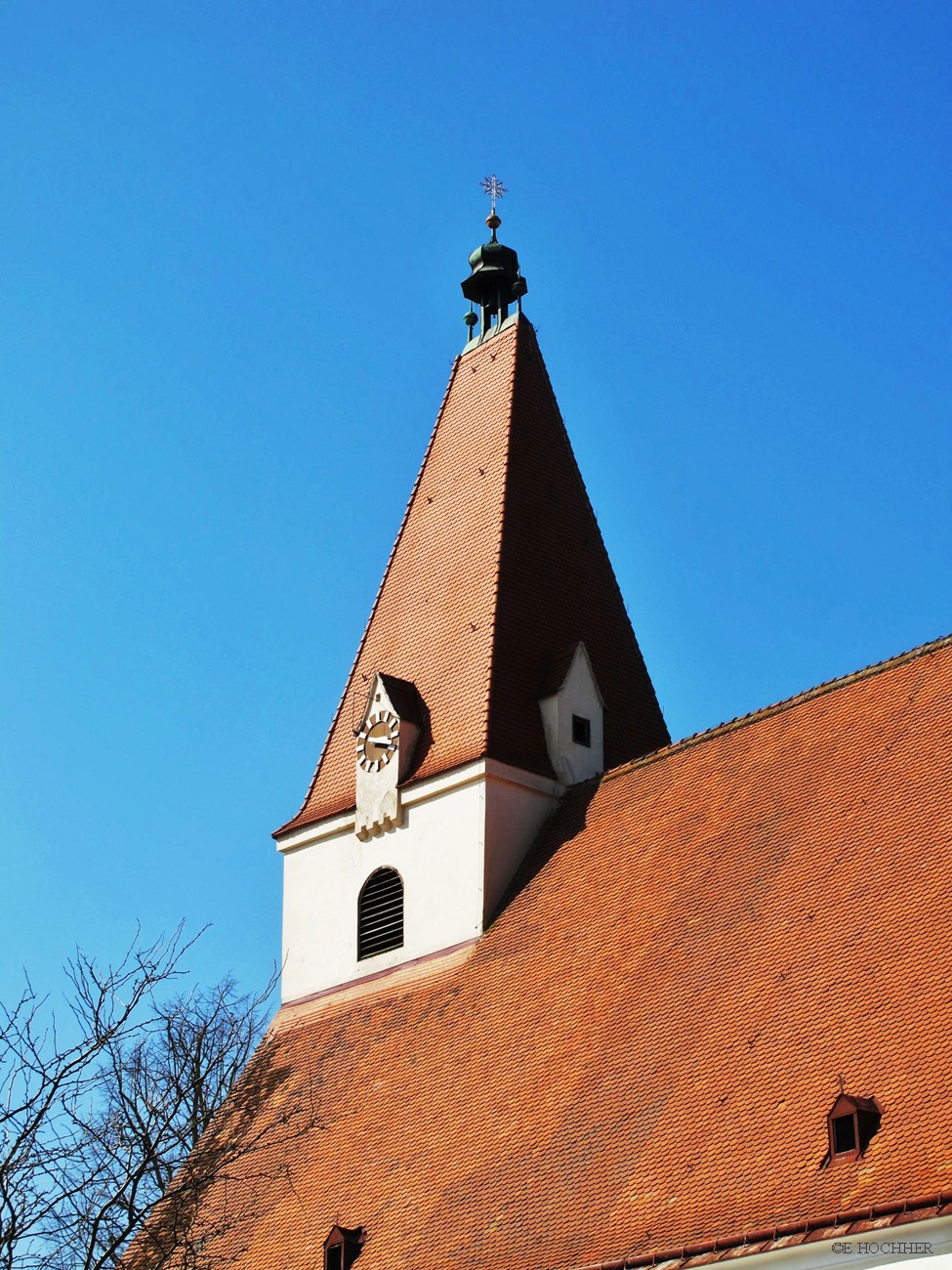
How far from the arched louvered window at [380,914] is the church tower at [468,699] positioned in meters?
0.02

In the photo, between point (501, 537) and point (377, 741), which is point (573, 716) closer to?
point (377, 741)

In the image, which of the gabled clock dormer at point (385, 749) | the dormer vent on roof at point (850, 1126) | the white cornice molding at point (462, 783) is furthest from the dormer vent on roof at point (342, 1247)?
the gabled clock dormer at point (385, 749)

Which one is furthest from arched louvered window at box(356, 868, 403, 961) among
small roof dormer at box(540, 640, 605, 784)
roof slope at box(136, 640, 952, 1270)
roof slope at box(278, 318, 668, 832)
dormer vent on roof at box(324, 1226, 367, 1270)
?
dormer vent on roof at box(324, 1226, 367, 1270)

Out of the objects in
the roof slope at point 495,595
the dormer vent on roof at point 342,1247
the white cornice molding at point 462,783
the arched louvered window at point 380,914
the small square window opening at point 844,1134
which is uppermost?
the roof slope at point 495,595

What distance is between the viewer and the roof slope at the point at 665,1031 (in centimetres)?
1395

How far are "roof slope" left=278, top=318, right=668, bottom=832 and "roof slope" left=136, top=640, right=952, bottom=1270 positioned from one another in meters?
1.61

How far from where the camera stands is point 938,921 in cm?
1471

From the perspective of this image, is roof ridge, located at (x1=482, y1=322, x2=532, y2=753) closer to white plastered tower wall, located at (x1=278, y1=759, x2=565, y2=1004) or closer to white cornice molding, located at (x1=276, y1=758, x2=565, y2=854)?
white cornice molding, located at (x1=276, y1=758, x2=565, y2=854)

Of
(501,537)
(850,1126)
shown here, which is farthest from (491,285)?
(850,1126)

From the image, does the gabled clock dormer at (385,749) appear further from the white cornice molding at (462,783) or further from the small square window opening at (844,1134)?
the small square window opening at (844,1134)

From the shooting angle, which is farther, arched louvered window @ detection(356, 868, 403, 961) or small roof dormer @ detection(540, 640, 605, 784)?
small roof dormer @ detection(540, 640, 605, 784)

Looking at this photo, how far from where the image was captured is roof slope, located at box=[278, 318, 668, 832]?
2197 cm

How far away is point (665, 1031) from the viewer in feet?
53.5

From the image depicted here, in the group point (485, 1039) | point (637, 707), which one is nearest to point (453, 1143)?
point (485, 1039)
